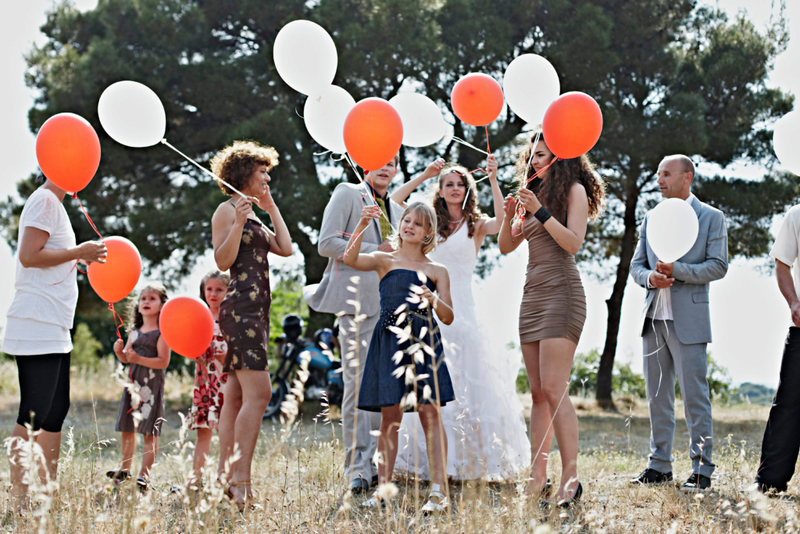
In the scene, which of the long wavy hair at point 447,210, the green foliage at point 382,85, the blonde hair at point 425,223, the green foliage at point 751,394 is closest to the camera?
the blonde hair at point 425,223

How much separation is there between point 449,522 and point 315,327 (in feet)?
23.1

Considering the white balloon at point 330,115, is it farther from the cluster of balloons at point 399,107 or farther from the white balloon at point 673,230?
the white balloon at point 673,230

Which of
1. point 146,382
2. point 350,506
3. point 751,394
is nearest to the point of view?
point 350,506

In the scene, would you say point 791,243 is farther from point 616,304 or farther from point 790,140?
point 616,304

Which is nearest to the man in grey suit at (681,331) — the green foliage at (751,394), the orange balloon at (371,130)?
the orange balloon at (371,130)

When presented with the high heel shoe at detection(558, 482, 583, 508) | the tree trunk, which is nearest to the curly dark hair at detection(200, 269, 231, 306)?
the high heel shoe at detection(558, 482, 583, 508)

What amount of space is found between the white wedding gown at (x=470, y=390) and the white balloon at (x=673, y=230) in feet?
3.06

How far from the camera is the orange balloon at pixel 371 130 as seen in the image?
2.82 m

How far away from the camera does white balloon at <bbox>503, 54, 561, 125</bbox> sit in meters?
3.33

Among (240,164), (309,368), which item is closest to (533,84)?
(240,164)

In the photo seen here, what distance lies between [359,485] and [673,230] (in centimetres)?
185

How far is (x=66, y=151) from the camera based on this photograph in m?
2.81

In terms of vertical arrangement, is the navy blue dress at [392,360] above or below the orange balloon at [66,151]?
below

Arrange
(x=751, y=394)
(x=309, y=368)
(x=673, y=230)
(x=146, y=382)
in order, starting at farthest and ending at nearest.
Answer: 1. (x=751, y=394)
2. (x=309, y=368)
3. (x=146, y=382)
4. (x=673, y=230)
